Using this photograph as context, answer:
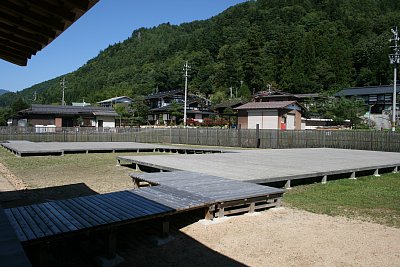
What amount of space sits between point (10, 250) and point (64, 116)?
124ft

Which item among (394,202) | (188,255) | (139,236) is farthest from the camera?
(394,202)

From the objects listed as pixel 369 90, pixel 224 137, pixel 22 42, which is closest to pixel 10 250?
pixel 22 42

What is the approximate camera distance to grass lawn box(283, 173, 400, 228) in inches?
256

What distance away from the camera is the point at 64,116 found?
38312mm

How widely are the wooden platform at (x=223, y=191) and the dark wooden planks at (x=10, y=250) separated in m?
3.14

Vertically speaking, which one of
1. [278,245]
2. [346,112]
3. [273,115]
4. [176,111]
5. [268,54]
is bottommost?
[278,245]

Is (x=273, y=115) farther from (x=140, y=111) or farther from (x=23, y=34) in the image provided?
(x=23, y=34)

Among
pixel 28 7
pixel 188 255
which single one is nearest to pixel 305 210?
pixel 188 255

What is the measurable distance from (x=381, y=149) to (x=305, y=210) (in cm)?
1448

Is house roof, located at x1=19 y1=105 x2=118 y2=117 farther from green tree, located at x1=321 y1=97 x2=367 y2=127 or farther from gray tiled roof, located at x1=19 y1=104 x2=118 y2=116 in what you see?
green tree, located at x1=321 y1=97 x2=367 y2=127

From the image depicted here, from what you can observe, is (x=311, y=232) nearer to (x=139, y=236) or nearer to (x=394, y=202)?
(x=139, y=236)

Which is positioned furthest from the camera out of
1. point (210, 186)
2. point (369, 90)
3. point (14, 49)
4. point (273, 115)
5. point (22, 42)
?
point (369, 90)

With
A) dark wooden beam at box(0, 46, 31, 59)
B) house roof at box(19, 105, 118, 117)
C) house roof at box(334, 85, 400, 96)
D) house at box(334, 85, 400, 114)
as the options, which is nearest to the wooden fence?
house roof at box(19, 105, 118, 117)

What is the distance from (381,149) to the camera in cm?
1875
